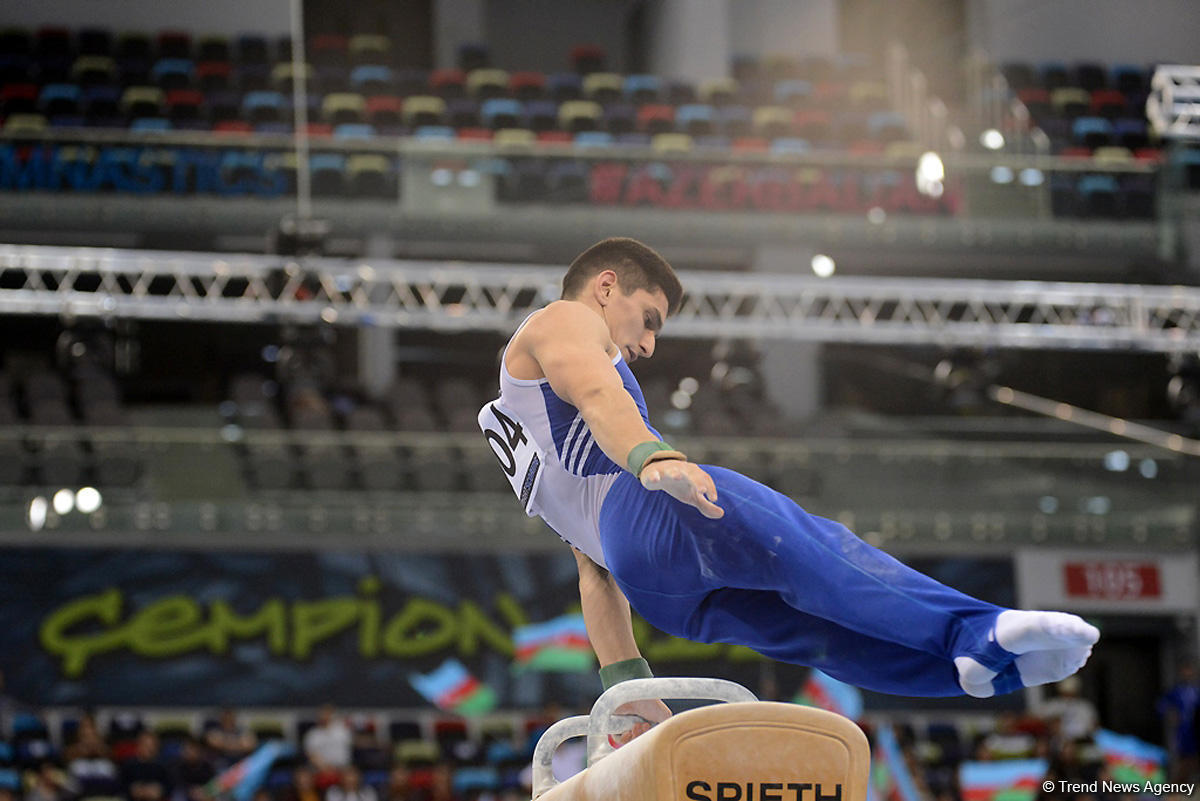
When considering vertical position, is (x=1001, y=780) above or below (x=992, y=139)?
below

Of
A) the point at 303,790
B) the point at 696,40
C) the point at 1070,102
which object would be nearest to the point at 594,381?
the point at 303,790

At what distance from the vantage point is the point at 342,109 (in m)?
13.8

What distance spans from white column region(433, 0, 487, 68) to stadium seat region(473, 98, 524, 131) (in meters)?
4.79

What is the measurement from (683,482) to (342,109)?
12.4 metres

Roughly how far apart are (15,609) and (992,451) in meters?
8.45

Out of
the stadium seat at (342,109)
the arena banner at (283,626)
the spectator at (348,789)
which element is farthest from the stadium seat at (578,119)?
the spectator at (348,789)

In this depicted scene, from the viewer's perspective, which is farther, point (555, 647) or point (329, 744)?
point (555, 647)

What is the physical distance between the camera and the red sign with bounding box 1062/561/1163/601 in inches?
512

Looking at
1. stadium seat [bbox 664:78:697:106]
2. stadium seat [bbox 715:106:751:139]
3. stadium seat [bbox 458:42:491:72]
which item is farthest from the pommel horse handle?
stadium seat [bbox 458:42:491:72]

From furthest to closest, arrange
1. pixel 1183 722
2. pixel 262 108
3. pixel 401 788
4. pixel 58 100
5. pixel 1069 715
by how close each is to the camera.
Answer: pixel 262 108
pixel 58 100
pixel 1069 715
pixel 1183 722
pixel 401 788

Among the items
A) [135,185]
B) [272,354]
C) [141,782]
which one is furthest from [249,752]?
[135,185]

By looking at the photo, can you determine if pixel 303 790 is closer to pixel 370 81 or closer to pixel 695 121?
pixel 370 81

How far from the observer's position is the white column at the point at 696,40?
55.7 ft

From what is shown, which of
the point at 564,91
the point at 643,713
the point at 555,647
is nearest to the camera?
the point at 643,713
